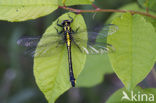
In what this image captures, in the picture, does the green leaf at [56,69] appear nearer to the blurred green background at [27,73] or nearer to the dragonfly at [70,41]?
the dragonfly at [70,41]

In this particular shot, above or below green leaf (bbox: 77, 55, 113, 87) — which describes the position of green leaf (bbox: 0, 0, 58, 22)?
above

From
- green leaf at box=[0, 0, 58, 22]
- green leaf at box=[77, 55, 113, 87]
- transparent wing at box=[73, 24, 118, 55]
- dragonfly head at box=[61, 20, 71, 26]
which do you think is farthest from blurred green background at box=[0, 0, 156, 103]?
green leaf at box=[0, 0, 58, 22]

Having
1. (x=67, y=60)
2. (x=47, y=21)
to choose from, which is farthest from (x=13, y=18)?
(x=47, y=21)

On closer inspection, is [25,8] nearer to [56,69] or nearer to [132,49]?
[56,69]

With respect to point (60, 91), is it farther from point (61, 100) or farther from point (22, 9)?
point (61, 100)

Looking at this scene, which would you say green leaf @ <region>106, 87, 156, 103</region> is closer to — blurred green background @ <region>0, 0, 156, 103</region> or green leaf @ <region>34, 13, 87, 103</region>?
green leaf @ <region>34, 13, 87, 103</region>

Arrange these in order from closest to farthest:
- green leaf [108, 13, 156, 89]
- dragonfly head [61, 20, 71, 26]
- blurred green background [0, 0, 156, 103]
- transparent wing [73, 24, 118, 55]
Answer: green leaf [108, 13, 156, 89] < dragonfly head [61, 20, 71, 26] < transparent wing [73, 24, 118, 55] < blurred green background [0, 0, 156, 103]

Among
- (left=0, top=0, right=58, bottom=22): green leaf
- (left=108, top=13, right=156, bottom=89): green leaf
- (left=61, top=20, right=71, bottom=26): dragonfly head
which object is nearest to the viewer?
(left=108, top=13, right=156, bottom=89): green leaf
